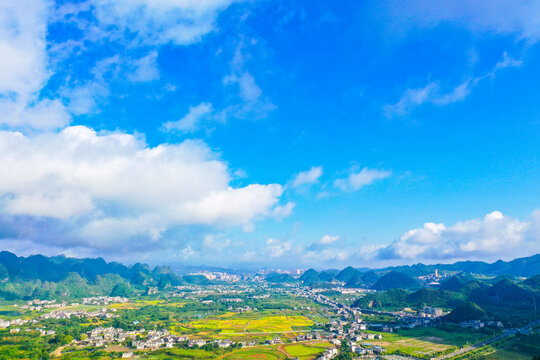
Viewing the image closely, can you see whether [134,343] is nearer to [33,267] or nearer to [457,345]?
[457,345]

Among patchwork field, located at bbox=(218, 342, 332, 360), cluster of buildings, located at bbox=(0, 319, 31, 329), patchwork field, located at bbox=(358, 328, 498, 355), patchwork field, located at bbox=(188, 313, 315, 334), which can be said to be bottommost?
patchwork field, located at bbox=(188, 313, 315, 334)

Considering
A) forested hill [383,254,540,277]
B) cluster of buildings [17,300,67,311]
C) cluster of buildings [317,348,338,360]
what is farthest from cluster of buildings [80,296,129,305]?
forested hill [383,254,540,277]

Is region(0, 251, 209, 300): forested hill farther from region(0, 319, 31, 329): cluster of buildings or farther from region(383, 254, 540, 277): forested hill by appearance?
region(383, 254, 540, 277): forested hill

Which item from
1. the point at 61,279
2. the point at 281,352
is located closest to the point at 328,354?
the point at 281,352

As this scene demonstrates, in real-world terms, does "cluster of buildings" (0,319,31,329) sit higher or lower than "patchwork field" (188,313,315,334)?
higher

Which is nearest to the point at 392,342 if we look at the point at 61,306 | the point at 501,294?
the point at 501,294

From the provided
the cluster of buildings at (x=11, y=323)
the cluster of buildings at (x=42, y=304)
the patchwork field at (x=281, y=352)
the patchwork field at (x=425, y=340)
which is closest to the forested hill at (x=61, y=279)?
the cluster of buildings at (x=42, y=304)

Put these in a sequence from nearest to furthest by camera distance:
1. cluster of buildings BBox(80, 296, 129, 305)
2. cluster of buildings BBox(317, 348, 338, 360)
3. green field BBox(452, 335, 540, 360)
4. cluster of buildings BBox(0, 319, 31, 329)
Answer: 1. green field BBox(452, 335, 540, 360)
2. cluster of buildings BBox(317, 348, 338, 360)
3. cluster of buildings BBox(0, 319, 31, 329)
4. cluster of buildings BBox(80, 296, 129, 305)

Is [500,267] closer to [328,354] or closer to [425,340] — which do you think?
[425,340]

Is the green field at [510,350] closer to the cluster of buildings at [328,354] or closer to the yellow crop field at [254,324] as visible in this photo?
the cluster of buildings at [328,354]

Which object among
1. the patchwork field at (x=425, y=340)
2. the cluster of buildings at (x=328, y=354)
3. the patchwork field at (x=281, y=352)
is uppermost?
the cluster of buildings at (x=328, y=354)

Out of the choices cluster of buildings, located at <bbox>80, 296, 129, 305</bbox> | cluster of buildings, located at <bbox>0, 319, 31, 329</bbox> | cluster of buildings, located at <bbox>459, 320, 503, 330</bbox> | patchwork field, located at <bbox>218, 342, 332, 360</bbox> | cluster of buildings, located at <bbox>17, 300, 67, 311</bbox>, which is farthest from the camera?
cluster of buildings, located at <bbox>80, 296, 129, 305</bbox>
